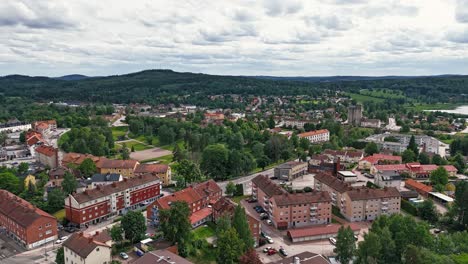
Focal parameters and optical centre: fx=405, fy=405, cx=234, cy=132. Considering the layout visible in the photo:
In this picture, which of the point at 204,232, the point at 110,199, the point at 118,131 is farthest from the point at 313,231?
the point at 118,131

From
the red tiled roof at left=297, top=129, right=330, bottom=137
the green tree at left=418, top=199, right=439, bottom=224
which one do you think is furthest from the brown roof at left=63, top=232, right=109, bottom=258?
the red tiled roof at left=297, top=129, right=330, bottom=137

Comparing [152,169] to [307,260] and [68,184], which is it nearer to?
[68,184]

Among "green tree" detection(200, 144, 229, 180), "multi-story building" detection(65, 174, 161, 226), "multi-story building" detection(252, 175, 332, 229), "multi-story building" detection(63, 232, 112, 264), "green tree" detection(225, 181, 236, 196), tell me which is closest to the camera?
"multi-story building" detection(63, 232, 112, 264)

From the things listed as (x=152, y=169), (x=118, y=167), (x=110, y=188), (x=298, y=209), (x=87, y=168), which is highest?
(x=110, y=188)

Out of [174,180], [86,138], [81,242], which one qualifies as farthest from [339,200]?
[86,138]

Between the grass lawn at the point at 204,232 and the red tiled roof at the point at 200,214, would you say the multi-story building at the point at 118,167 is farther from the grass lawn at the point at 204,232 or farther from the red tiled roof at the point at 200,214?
the grass lawn at the point at 204,232

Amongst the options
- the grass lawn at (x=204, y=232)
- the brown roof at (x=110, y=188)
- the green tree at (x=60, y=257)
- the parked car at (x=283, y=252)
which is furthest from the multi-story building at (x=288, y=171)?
the green tree at (x=60, y=257)

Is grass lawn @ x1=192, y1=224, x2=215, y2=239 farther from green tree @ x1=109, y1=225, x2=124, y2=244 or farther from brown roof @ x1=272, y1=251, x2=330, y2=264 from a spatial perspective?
brown roof @ x1=272, y1=251, x2=330, y2=264

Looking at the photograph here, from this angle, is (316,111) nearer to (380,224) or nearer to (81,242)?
(380,224)
